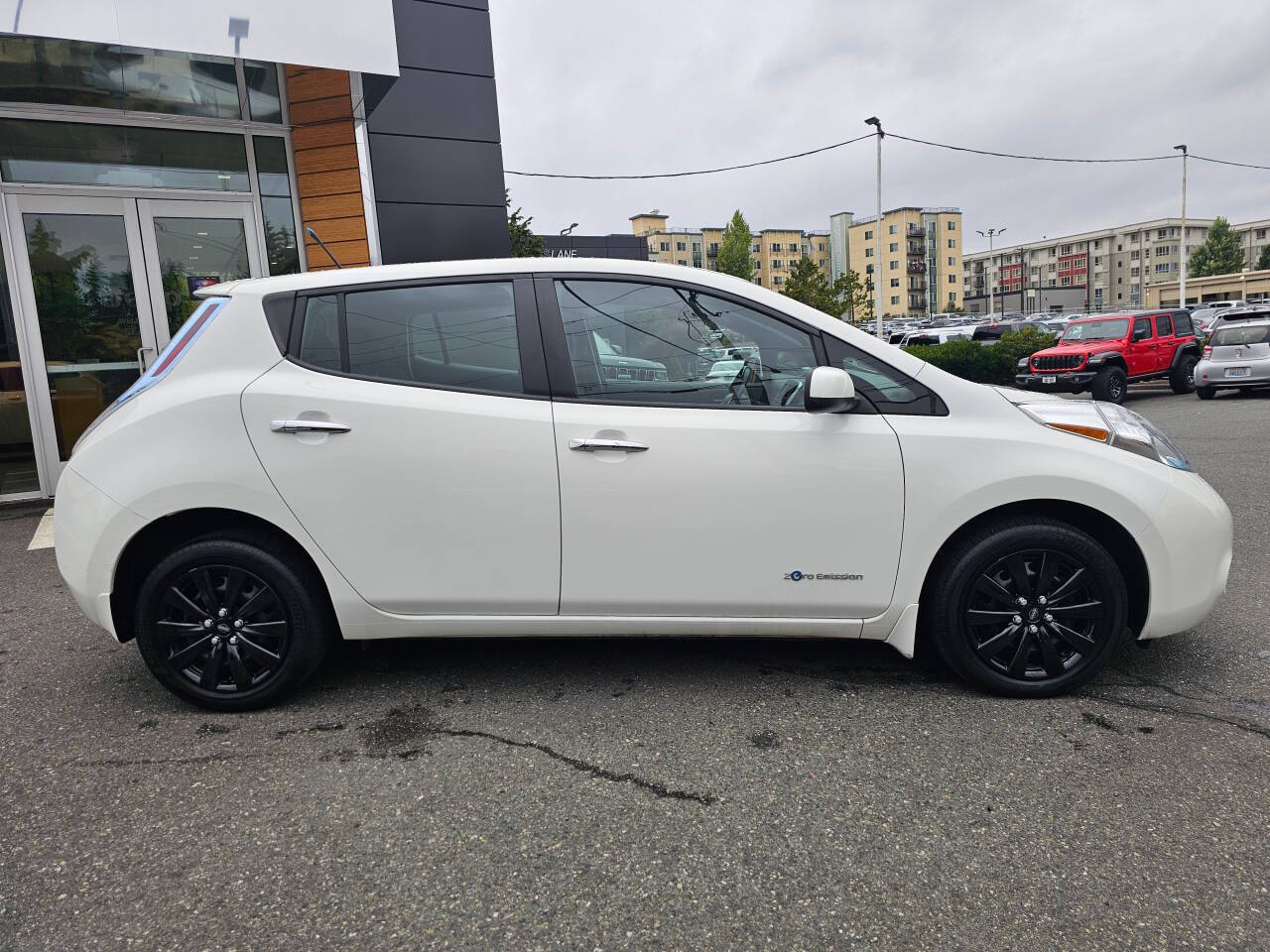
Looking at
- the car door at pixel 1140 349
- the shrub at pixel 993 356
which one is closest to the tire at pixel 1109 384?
the car door at pixel 1140 349

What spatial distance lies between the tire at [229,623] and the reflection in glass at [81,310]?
579 cm

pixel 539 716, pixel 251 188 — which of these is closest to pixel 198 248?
pixel 251 188

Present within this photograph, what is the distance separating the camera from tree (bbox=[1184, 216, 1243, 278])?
79.1 metres

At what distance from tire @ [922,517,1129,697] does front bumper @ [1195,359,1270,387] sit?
1537 cm

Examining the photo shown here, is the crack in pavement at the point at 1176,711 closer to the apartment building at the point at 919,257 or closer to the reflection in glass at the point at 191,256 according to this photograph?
the reflection in glass at the point at 191,256

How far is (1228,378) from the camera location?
15.2 meters

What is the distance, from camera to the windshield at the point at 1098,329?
54.2ft

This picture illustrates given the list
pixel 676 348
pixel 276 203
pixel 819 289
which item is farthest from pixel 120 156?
pixel 819 289

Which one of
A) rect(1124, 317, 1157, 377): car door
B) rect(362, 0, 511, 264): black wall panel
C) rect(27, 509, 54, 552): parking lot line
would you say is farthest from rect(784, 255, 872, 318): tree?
rect(27, 509, 54, 552): parking lot line

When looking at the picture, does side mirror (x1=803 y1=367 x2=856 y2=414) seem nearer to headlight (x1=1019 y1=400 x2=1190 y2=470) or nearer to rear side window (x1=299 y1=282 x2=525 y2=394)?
headlight (x1=1019 y1=400 x2=1190 y2=470)

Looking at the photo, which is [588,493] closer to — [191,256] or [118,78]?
[191,256]

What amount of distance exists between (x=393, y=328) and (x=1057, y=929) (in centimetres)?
270

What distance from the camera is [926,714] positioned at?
2.98 meters

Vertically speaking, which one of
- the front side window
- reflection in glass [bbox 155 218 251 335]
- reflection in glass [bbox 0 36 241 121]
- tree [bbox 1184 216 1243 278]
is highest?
tree [bbox 1184 216 1243 278]
